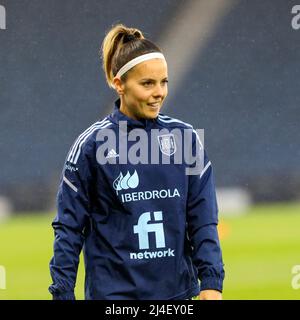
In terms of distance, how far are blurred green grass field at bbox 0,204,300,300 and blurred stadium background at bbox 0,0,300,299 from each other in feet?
0.14

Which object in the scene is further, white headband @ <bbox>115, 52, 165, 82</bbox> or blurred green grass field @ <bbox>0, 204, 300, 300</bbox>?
blurred green grass field @ <bbox>0, 204, 300, 300</bbox>

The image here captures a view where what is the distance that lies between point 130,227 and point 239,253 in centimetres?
587

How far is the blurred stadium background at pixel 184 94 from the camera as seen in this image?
38.8 ft

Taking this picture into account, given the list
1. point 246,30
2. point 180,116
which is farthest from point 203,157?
point 246,30

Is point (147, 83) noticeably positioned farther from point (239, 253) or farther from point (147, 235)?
point (239, 253)

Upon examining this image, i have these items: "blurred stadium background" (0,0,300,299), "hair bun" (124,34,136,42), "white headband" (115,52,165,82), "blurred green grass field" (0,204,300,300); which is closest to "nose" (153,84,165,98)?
"white headband" (115,52,165,82)

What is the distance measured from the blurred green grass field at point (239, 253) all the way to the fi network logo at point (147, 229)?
3.45 m

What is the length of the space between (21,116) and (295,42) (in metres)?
3.77

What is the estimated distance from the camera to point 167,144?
13.5 feet

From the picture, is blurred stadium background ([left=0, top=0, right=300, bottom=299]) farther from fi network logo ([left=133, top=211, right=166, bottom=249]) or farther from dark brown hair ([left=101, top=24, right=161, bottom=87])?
fi network logo ([left=133, top=211, right=166, bottom=249])

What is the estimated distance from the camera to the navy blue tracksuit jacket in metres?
4.01

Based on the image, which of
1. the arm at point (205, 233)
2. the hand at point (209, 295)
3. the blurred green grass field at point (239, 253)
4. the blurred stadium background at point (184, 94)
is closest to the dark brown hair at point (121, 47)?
the arm at point (205, 233)

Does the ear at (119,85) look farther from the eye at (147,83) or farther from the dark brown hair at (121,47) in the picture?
the eye at (147,83)

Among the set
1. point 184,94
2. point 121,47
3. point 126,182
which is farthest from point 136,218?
point 184,94
